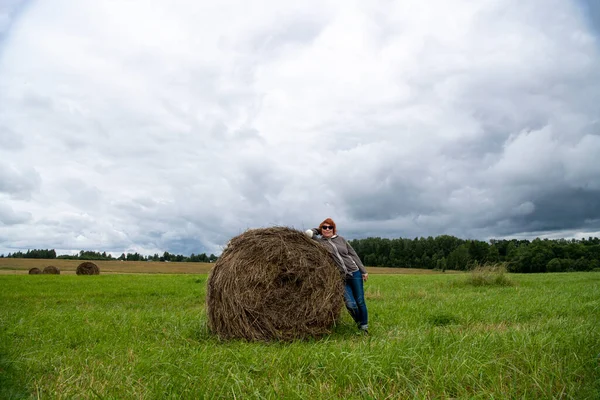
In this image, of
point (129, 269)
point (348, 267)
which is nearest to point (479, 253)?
point (129, 269)

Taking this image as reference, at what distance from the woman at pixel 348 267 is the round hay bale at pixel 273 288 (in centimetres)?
15

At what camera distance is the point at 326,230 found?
8.62 m

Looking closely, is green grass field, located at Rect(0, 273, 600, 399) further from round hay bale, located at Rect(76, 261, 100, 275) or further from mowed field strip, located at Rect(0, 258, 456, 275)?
mowed field strip, located at Rect(0, 258, 456, 275)

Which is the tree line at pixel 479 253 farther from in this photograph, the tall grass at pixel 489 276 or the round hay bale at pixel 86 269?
the round hay bale at pixel 86 269

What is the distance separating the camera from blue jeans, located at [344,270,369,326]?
7.98 m

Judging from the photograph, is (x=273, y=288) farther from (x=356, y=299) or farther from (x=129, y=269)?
(x=129, y=269)

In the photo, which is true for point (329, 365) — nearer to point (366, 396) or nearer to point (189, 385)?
point (366, 396)

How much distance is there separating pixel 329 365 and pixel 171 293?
1325cm

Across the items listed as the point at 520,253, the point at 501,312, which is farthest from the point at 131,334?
the point at 520,253

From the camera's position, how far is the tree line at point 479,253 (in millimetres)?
60213

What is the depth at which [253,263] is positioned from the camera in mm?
7926

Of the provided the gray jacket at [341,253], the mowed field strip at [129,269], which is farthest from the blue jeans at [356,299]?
the mowed field strip at [129,269]

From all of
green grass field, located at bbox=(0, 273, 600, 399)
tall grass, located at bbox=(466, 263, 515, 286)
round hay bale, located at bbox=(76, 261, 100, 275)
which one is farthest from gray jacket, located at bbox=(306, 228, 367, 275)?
round hay bale, located at bbox=(76, 261, 100, 275)

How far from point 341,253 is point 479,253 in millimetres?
68866
